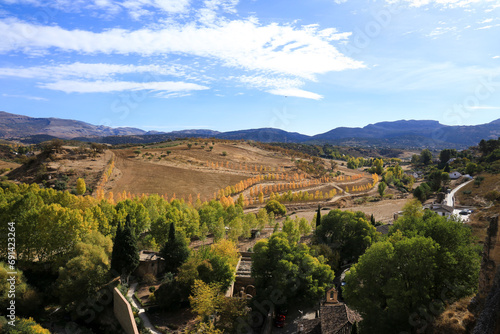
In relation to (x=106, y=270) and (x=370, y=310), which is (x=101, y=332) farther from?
(x=370, y=310)

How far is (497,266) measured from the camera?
12.8 m

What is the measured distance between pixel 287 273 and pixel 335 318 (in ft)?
16.4

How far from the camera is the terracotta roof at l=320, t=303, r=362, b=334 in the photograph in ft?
69.6

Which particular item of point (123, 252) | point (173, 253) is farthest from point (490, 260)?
point (123, 252)

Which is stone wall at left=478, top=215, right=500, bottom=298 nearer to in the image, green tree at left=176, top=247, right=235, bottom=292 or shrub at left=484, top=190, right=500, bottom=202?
green tree at left=176, top=247, right=235, bottom=292

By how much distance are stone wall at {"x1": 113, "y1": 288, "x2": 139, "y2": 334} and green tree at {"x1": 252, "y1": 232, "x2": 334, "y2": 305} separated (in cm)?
1018

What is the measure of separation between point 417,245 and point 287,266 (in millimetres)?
10778

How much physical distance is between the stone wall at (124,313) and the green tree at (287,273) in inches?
401

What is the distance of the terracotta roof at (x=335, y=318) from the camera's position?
21.2 metres

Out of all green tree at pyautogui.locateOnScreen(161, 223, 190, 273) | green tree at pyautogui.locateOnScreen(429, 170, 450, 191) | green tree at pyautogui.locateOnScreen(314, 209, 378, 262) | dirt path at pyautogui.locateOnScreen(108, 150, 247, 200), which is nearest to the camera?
green tree at pyautogui.locateOnScreen(161, 223, 190, 273)

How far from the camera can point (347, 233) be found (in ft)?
118

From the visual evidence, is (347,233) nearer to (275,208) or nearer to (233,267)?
(233,267)

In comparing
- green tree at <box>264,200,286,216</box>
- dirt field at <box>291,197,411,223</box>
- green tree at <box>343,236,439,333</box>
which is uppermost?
green tree at <box>343,236,439,333</box>

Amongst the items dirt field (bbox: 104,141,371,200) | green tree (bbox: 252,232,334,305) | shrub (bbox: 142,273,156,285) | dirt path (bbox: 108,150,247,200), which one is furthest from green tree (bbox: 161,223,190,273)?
dirt path (bbox: 108,150,247,200)
